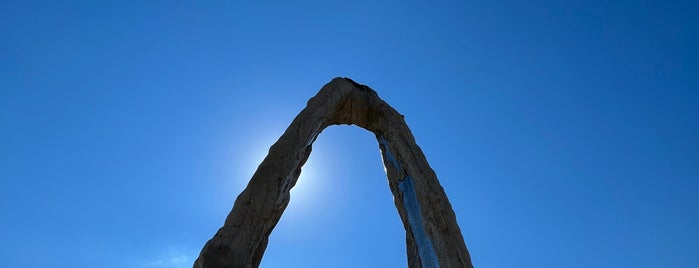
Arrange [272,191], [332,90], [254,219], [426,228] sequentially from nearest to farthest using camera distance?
1. [254,219]
2. [272,191]
3. [426,228]
4. [332,90]

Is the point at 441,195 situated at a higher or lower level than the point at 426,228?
higher

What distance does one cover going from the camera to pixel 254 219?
4.98m

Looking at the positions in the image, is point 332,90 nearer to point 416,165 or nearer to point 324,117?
point 324,117

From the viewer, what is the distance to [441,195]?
23.5ft

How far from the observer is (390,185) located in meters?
8.44

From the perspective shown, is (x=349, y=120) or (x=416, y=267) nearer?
(x=416, y=267)

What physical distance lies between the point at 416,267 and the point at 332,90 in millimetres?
3606

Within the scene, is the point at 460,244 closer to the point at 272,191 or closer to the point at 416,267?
the point at 416,267

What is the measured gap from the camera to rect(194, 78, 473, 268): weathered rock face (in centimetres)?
475

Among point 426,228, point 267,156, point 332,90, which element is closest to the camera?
point 267,156

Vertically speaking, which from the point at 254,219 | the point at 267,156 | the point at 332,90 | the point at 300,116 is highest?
the point at 332,90

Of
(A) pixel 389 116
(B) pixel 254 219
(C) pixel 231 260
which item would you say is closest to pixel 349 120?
(A) pixel 389 116

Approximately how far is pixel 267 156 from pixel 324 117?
5.81 ft

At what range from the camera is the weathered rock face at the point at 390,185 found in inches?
187
